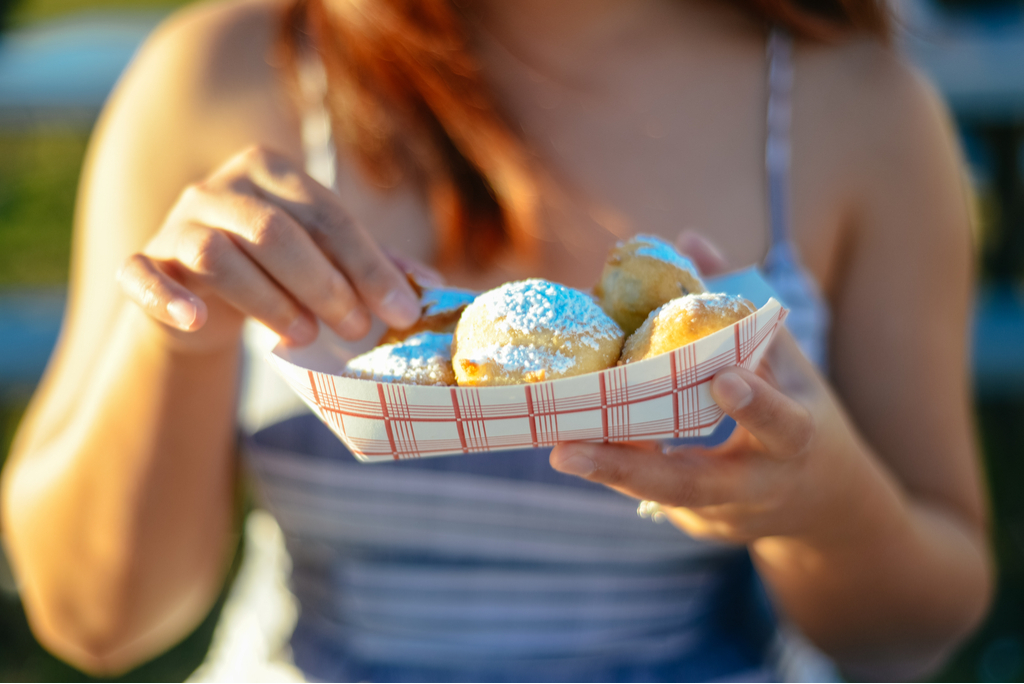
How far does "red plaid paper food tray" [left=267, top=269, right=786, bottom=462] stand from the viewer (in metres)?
0.87

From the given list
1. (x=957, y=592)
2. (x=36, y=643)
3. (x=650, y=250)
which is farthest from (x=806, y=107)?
(x=36, y=643)

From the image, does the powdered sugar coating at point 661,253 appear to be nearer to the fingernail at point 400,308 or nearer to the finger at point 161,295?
the fingernail at point 400,308

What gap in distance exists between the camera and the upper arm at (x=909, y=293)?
1.71 m

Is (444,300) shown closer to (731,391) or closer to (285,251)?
(285,251)

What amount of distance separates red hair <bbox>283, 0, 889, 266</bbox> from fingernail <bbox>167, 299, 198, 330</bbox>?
2.36ft

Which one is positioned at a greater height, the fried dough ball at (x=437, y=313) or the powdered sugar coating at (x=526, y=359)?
the powdered sugar coating at (x=526, y=359)

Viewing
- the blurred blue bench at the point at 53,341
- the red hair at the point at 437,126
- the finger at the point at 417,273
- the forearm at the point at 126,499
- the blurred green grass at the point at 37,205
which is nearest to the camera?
the finger at the point at 417,273

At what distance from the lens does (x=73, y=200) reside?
4574mm

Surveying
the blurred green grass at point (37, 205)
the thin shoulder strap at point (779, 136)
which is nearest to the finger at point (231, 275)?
the thin shoulder strap at point (779, 136)

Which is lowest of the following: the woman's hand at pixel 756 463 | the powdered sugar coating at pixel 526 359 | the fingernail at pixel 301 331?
the woman's hand at pixel 756 463

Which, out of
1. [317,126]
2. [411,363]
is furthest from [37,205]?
[411,363]

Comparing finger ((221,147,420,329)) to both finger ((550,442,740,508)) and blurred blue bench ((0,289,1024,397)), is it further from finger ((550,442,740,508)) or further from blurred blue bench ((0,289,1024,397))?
blurred blue bench ((0,289,1024,397))

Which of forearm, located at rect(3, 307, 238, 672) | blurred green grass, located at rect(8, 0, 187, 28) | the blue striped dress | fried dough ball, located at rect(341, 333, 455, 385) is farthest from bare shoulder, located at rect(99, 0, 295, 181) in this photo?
blurred green grass, located at rect(8, 0, 187, 28)

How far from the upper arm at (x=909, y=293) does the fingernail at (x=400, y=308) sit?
1182 mm
